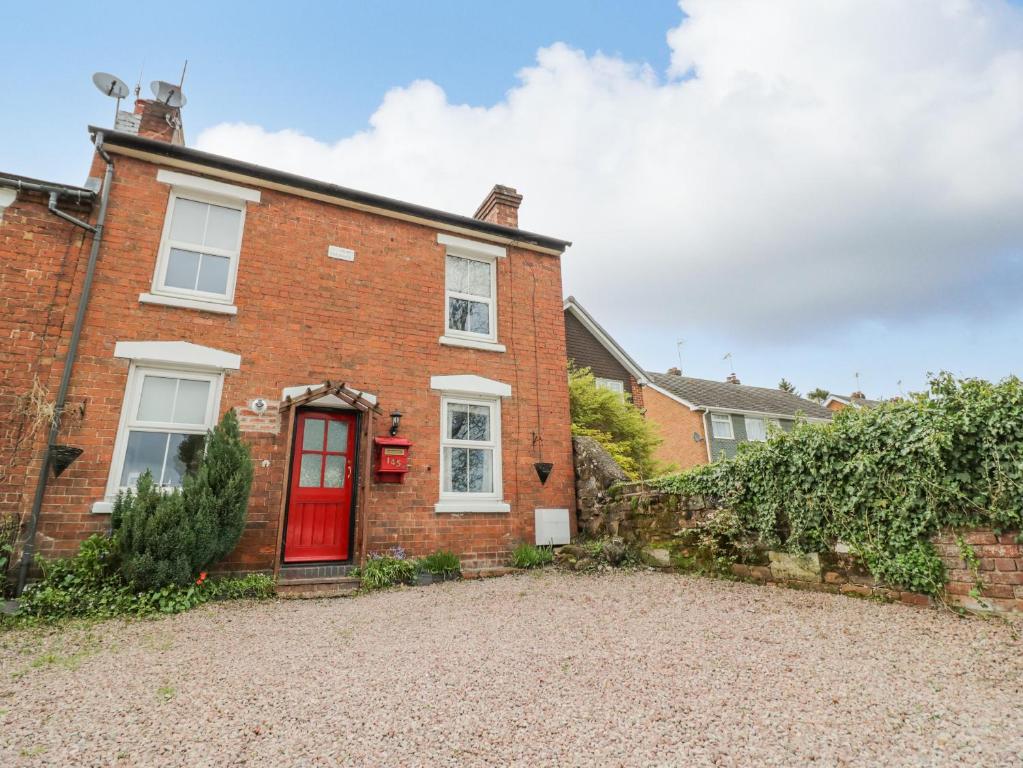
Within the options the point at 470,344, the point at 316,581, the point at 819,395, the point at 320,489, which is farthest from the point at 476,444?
the point at 819,395

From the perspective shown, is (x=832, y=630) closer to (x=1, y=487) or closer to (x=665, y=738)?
(x=665, y=738)

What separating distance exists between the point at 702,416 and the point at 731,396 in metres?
3.68

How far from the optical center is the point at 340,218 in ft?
26.0

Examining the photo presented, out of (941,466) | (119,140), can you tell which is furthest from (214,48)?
(941,466)

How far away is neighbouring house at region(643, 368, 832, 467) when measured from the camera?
2133 centimetres

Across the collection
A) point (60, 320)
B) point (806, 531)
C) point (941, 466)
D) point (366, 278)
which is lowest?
point (806, 531)

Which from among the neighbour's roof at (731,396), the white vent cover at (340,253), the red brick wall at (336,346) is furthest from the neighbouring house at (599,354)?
the white vent cover at (340,253)

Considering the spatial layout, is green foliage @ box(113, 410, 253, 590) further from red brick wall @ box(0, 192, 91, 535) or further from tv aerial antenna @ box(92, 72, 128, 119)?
tv aerial antenna @ box(92, 72, 128, 119)

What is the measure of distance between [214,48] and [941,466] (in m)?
9.75

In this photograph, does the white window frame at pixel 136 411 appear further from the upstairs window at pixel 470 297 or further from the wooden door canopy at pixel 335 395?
the upstairs window at pixel 470 297

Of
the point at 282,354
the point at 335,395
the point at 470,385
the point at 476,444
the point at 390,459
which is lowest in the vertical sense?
the point at 390,459

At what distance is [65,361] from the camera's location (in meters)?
5.93

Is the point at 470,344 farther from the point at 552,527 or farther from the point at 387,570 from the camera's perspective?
the point at 387,570

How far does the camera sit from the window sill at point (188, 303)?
21.2ft
